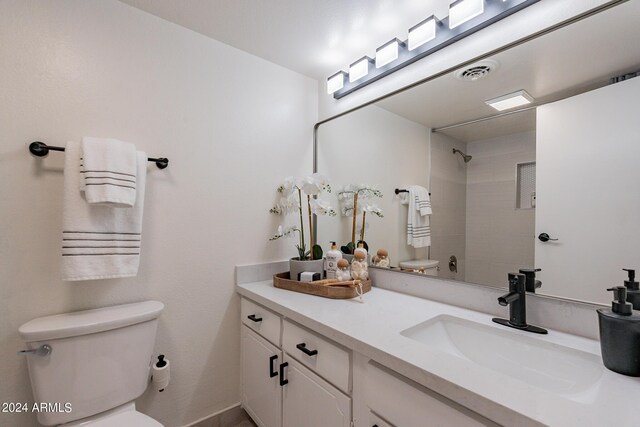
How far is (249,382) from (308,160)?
134 cm

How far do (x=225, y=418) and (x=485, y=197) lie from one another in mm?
1684

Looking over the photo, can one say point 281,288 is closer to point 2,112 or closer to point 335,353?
point 335,353

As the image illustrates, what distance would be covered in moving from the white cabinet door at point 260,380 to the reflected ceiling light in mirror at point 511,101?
1.35 m

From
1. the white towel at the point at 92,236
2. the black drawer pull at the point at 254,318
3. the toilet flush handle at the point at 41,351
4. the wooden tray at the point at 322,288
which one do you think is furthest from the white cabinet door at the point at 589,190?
the toilet flush handle at the point at 41,351

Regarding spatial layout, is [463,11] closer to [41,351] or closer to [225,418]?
[41,351]

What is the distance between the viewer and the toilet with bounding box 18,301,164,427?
951 mm

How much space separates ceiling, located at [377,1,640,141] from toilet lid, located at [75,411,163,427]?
5.30ft

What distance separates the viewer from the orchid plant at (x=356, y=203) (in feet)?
5.32

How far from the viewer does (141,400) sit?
1.28 meters

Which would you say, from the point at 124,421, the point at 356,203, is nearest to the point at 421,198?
the point at 356,203

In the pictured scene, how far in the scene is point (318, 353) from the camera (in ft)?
3.29

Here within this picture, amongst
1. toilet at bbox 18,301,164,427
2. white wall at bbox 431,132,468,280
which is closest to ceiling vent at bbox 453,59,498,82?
white wall at bbox 431,132,468,280

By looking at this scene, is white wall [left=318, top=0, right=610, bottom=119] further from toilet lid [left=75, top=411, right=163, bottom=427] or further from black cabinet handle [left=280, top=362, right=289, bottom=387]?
toilet lid [left=75, top=411, right=163, bottom=427]

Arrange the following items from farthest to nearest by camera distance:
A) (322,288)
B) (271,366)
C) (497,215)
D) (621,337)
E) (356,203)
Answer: (356,203) < (322,288) < (271,366) < (497,215) < (621,337)
